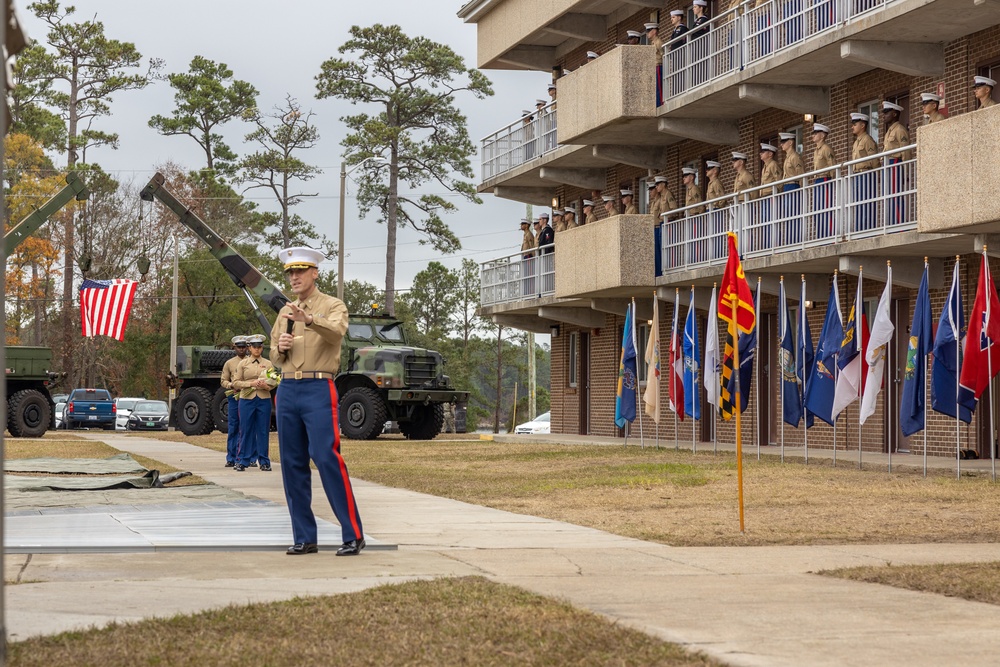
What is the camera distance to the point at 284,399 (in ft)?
33.1

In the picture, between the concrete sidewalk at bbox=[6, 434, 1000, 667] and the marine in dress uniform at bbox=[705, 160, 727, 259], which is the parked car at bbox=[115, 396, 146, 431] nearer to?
the marine in dress uniform at bbox=[705, 160, 727, 259]

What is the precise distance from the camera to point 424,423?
3806 centimetres

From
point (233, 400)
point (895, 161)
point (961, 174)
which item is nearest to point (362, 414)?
point (233, 400)

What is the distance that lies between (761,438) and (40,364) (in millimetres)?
17876

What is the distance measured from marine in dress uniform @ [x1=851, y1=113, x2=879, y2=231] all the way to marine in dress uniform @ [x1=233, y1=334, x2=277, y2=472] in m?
9.67

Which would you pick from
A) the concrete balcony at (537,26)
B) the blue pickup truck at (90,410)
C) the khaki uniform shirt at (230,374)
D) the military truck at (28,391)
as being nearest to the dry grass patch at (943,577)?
the khaki uniform shirt at (230,374)

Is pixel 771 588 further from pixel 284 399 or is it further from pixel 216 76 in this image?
pixel 216 76

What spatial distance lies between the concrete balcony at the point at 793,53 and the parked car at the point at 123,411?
32.6m

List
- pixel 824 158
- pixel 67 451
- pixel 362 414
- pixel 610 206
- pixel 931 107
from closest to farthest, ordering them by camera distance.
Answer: pixel 931 107
pixel 824 158
pixel 67 451
pixel 610 206
pixel 362 414

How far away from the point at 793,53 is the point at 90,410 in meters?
36.7

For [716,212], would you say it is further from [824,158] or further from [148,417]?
[148,417]

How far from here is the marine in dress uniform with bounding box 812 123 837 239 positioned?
25.1 m

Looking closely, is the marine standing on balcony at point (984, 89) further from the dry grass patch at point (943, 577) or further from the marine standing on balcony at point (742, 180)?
the dry grass patch at point (943, 577)

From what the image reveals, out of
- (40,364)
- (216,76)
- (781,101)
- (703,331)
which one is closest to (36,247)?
(216,76)
